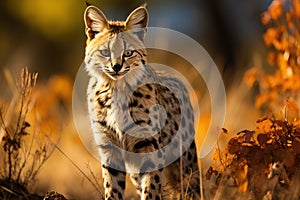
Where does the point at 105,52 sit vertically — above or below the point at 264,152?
above

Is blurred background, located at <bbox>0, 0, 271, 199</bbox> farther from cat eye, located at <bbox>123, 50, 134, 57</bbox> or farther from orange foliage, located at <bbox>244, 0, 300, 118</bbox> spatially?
cat eye, located at <bbox>123, 50, 134, 57</bbox>

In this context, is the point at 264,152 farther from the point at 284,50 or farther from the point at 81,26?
the point at 81,26

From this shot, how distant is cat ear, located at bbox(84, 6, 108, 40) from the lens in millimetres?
5891

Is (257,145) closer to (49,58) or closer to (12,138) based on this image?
(12,138)

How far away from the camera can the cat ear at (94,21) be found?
5891 mm

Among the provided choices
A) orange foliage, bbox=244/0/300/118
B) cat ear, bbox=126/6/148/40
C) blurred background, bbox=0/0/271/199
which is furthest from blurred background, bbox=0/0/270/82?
cat ear, bbox=126/6/148/40

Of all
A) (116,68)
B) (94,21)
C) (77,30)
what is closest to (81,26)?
(77,30)

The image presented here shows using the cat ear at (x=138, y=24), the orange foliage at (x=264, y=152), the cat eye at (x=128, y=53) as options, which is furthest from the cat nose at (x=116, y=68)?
the orange foliage at (x=264, y=152)

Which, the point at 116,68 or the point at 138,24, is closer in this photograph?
the point at 116,68

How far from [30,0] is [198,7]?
3.86 m

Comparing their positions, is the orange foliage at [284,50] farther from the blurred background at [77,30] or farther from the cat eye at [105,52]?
the blurred background at [77,30]

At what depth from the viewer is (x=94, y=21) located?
5957 mm

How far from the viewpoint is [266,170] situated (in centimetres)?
562

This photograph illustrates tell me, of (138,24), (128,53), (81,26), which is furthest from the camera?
(81,26)
